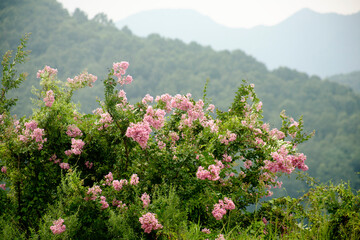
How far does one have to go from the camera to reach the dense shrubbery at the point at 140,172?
125 inches

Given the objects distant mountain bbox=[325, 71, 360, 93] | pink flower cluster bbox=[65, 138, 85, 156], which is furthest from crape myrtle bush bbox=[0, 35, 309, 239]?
distant mountain bbox=[325, 71, 360, 93]

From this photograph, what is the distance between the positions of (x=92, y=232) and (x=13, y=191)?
1396 millimetres

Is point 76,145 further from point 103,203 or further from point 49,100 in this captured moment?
point 103,203

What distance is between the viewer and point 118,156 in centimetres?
391

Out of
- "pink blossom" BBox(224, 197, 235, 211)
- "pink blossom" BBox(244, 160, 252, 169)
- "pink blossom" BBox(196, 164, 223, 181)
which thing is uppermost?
"pink blossom" BBox(196, 164, 223, 181)

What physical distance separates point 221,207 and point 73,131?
1753 mm

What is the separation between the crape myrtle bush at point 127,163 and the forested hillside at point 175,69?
54.6 m

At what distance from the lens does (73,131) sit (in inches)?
145

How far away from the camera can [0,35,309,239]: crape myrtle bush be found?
10.4 ft

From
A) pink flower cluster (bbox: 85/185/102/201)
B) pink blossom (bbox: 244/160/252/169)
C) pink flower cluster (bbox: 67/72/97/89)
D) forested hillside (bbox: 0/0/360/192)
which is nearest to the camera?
pink flower cluster (bbox: 85/185/102/201)

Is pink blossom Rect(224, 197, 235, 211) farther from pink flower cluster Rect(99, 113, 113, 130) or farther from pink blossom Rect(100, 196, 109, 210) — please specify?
pink flower cluster Rect(99, 113, 113, 130)

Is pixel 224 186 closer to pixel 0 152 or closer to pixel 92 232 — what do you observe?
pixel 92 232

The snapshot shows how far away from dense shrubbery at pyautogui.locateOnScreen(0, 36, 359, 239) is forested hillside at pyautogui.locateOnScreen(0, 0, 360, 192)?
54.5 meters

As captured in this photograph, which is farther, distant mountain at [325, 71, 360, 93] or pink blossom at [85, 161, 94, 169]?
distant mountain at [325, 71, 360, 93]
